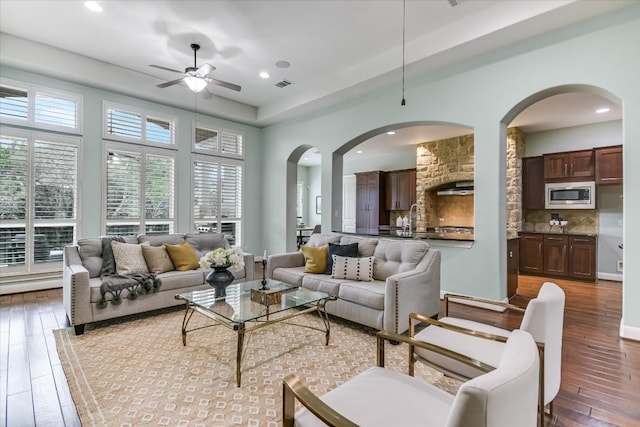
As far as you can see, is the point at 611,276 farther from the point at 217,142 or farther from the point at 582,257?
the point at 217,142

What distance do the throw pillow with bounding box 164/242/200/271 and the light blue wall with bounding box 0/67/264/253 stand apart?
6.76 feet

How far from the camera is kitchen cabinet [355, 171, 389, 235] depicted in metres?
9.12

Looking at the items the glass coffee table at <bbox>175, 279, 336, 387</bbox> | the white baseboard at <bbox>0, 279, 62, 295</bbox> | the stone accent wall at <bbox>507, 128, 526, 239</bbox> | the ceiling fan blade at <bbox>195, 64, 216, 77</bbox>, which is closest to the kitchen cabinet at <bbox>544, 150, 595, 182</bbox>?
the stone accent wall at <bbox>507, 128, 526, 239</bbox>

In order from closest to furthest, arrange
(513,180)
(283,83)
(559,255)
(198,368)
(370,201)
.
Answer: (198,368)
(283,83)
(559,255)
(513,180)
(370,201)

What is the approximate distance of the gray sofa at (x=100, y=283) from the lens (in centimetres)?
314

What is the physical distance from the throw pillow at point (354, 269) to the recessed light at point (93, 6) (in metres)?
3.89

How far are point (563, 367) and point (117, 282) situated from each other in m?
4.29

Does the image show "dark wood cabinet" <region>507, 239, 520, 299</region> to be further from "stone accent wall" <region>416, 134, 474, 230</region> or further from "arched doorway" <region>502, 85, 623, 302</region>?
"stone accent wall" <region>416, 134, 474, 230</region>

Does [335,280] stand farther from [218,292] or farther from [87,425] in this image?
[87,425]

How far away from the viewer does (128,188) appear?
5570 mm

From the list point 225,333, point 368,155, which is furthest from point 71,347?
point 368,155

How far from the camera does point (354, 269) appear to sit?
362cm

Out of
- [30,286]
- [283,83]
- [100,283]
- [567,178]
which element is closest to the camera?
[100,283]

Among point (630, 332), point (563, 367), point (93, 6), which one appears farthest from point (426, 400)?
point (93, 6)
